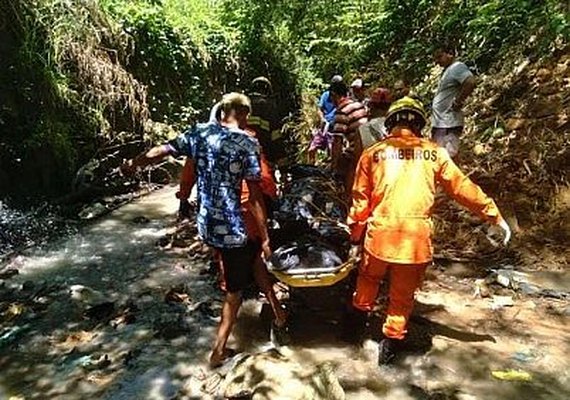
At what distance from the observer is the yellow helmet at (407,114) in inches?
148

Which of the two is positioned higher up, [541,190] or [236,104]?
[236,104]

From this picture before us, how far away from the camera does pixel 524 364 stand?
387 cm

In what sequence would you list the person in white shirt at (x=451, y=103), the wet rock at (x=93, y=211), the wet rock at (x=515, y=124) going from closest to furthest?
the person in white shirt at (x=451, y=103), the wet rock at (x=515, y=124), the wet rock at (x=93, y=211)

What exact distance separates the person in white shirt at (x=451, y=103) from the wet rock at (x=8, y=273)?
187 inches

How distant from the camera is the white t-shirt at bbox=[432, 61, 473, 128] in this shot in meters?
5.80

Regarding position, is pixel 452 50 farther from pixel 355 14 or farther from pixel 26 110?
pixel 26 110

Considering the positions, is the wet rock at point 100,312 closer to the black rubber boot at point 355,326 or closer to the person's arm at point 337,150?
the black rubber boot at point 355,326

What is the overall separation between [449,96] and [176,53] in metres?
6.58

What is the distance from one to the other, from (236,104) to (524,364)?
2.66 m

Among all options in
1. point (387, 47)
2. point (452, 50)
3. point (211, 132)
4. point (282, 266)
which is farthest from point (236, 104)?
point (387, 47)

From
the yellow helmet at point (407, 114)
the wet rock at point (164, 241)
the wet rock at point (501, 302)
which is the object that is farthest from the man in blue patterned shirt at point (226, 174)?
the wet rock at point (164, 241)

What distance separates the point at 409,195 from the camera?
3646 millimetres

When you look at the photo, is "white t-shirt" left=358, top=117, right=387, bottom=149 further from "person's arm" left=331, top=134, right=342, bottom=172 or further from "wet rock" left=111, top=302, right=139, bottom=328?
"wet rock" left=111, top=302, right=139, bottom=328

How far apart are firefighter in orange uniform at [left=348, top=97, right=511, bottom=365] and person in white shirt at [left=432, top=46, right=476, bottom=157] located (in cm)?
221
